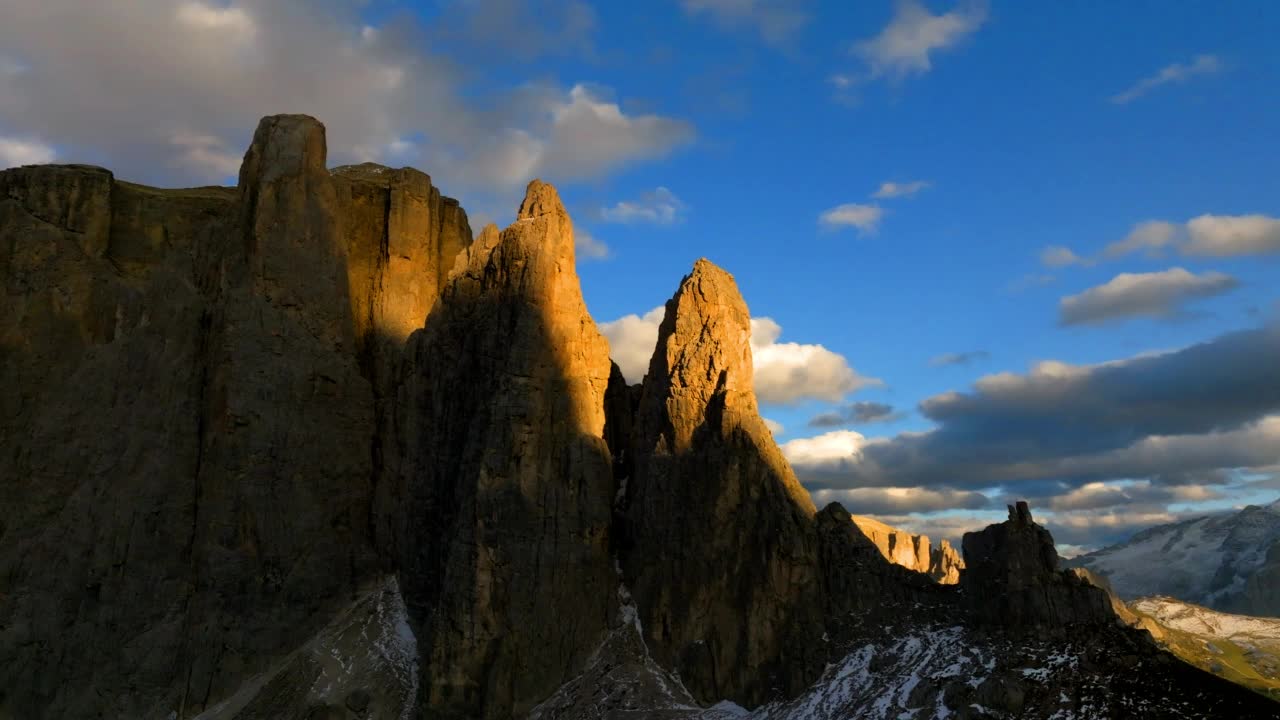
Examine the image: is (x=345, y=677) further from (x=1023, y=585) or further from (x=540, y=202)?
(x=1023, y=585)

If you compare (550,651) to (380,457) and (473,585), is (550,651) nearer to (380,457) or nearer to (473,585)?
(473,585)

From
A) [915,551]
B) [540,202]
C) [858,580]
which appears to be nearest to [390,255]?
[540,202]

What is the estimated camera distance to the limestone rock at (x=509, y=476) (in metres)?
60.1

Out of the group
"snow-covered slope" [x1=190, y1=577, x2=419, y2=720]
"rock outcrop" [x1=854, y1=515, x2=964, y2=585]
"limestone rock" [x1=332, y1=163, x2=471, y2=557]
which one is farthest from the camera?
"rock outcrop" [x1=854, y1=515, x2=964, y2=585]

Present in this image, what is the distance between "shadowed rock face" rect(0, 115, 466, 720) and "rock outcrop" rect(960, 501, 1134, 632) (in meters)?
38.3

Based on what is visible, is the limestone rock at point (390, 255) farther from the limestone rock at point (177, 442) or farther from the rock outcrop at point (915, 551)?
the rock outcrop at point (915, 551)

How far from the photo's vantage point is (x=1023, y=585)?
49.7 meters

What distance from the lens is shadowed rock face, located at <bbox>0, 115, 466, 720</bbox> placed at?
66750mm

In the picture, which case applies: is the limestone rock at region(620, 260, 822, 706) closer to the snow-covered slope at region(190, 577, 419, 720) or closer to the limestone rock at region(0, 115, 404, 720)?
the snow-covered slope at region(190, 577, 419, 720)

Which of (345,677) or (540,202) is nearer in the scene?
(345,677)

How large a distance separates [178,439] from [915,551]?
8977 centimetres

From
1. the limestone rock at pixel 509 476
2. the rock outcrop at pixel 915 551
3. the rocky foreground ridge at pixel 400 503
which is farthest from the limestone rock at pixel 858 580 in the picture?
the rock outcrop at pixel 915 551

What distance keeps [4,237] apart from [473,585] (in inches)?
1797

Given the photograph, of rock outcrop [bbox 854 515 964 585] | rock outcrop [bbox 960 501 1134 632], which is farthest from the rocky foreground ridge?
rock outcrop [bbox 854 515 964 585]
